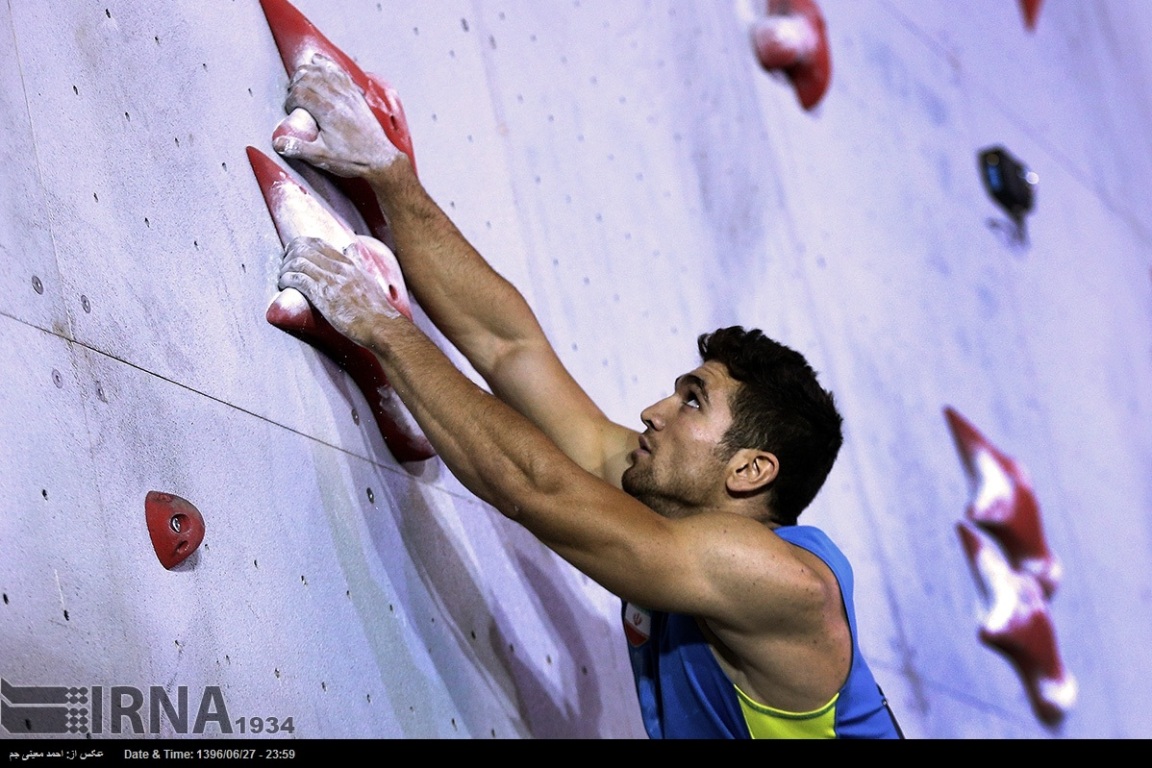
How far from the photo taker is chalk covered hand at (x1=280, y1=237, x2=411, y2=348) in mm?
1998

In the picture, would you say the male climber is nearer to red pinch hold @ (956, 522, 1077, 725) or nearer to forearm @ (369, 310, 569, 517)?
forearm @ (369, 310, 569, 517)

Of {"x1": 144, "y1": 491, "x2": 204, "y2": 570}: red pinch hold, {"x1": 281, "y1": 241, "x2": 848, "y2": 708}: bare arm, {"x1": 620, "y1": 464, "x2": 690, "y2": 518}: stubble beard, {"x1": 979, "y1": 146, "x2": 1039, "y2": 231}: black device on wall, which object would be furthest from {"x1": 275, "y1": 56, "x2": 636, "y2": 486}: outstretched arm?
{"x1": 979, "y1": 146, "x2": 1039, "y2": 231}: black device on wall

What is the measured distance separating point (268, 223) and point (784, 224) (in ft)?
6.82

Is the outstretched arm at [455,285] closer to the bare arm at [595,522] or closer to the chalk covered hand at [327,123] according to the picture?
the chalk covered hand at [327,123]

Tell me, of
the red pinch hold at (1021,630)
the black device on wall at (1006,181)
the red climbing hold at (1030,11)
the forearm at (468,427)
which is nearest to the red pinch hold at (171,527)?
the forearm at (468,427)

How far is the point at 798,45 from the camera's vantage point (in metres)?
4.05

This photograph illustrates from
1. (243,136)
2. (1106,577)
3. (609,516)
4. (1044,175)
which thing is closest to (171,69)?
(243,136)

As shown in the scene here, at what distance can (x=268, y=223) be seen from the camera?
2064 mm

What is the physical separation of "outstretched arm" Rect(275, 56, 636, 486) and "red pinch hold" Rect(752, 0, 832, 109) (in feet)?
6.01

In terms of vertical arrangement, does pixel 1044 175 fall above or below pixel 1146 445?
above

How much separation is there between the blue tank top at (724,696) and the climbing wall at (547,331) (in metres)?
0.32

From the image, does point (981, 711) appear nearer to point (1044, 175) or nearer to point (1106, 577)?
point (1106, 577)

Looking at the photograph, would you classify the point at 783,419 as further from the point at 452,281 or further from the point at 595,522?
the point at 452,281

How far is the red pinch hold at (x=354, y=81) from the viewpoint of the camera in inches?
85.1
